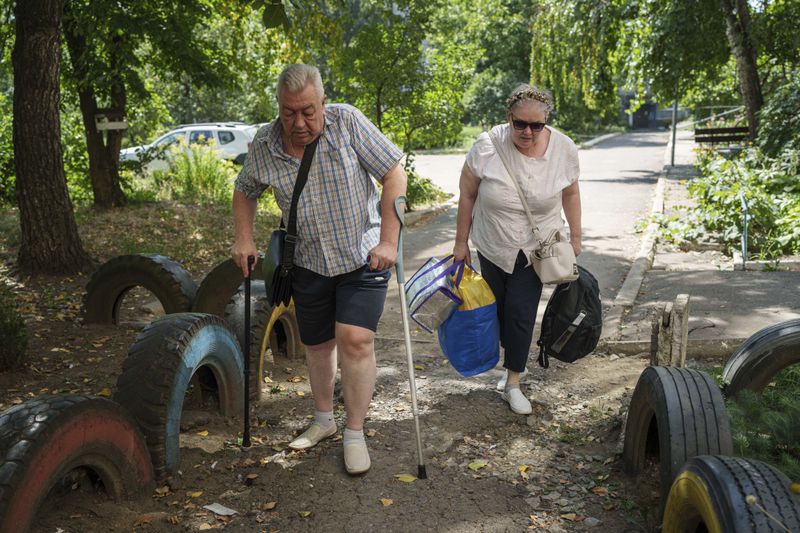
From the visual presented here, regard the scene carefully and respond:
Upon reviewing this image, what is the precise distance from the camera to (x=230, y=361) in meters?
4.34

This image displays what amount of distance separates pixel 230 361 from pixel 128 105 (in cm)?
1059

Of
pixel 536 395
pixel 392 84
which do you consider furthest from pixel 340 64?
pixel 536 395

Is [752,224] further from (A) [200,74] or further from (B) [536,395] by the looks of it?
(A) [200,74]

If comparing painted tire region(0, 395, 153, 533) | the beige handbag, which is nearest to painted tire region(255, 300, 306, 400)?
the beige handbag

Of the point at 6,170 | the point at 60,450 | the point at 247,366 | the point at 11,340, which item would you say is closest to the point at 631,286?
the point at 247,366

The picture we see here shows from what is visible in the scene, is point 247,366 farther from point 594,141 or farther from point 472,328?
point 594,141

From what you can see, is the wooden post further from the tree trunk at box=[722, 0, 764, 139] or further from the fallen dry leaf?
the tree trunk at box=[722, 0, 764, 139]

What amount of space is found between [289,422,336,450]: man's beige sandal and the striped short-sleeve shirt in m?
1.01

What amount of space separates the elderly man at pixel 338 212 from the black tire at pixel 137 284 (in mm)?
1942

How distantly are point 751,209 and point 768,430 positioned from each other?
680 centimetres

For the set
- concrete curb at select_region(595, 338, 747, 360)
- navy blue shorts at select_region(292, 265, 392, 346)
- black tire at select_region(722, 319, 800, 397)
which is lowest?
concrete curb at select_region(595, 338, 747, 360)

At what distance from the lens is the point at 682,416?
3.15 metres

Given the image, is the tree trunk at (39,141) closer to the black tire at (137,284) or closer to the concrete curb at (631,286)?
the black tire at (137,284)

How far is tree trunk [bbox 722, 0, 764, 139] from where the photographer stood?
48.2 feet
